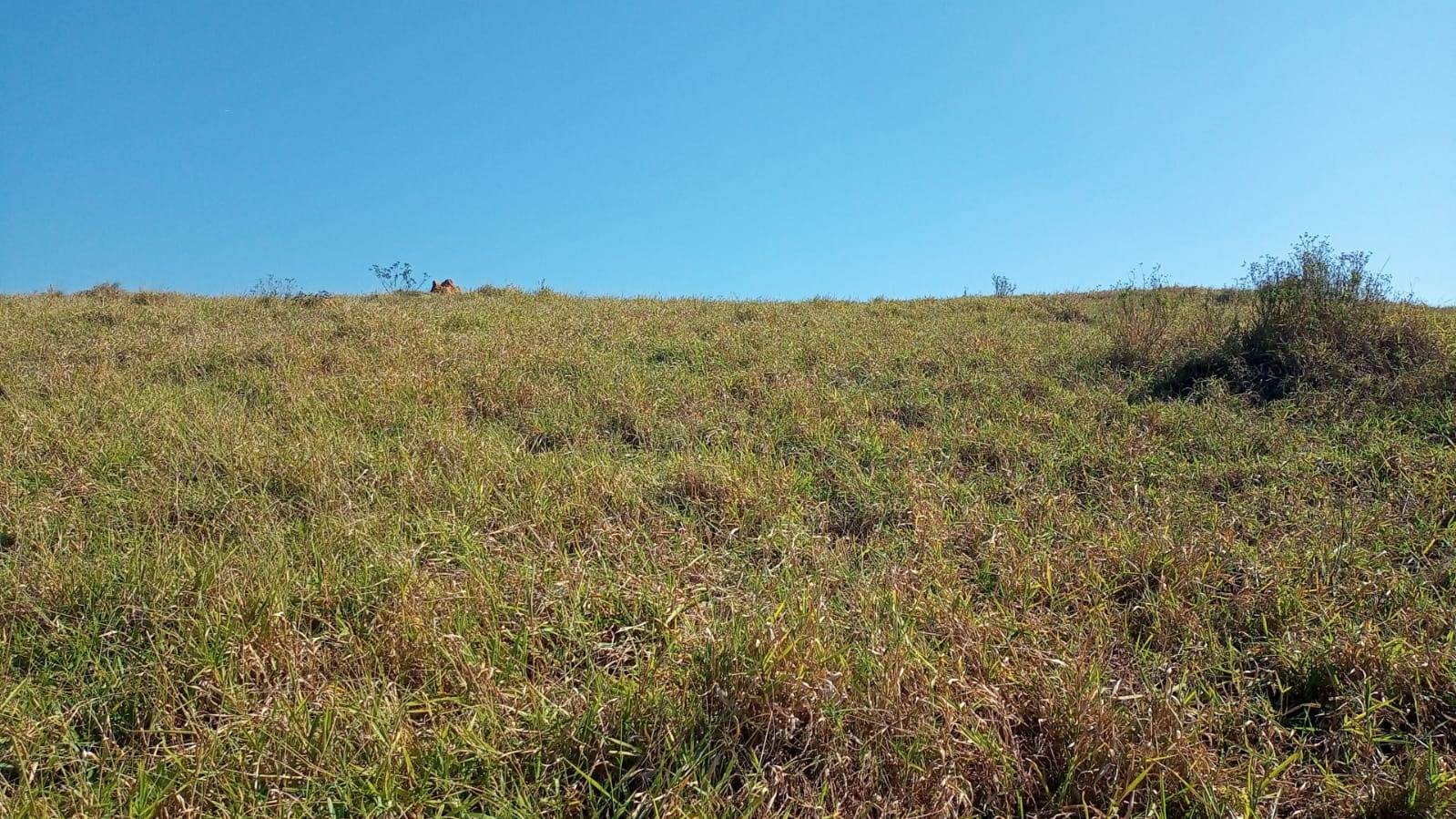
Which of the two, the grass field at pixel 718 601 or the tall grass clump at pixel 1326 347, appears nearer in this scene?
the grass field at pixel 718 601

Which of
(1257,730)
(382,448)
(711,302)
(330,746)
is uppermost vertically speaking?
(711,302)

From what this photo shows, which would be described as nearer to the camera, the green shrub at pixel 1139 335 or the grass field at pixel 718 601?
the grass field at pixel 718 601

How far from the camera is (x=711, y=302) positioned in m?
10.8

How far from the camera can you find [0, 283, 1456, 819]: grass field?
1.84 metres

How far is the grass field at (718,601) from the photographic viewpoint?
184 centimetres

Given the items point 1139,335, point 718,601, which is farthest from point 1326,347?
point 718,601

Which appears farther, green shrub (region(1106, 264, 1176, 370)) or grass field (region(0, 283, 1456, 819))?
green shrub (region(1106, 264, 1176, 370))

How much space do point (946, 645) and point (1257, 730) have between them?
0.81 metres

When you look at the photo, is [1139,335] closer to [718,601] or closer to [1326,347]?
[1326,347]

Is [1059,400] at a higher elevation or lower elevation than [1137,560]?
higher

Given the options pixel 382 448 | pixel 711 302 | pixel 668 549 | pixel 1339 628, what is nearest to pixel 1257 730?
pixel 1339 628

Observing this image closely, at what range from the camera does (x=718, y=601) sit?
8.57ft

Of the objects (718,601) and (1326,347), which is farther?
(1326,347)

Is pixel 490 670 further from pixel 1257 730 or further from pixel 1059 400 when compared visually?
pixel 1059 400
